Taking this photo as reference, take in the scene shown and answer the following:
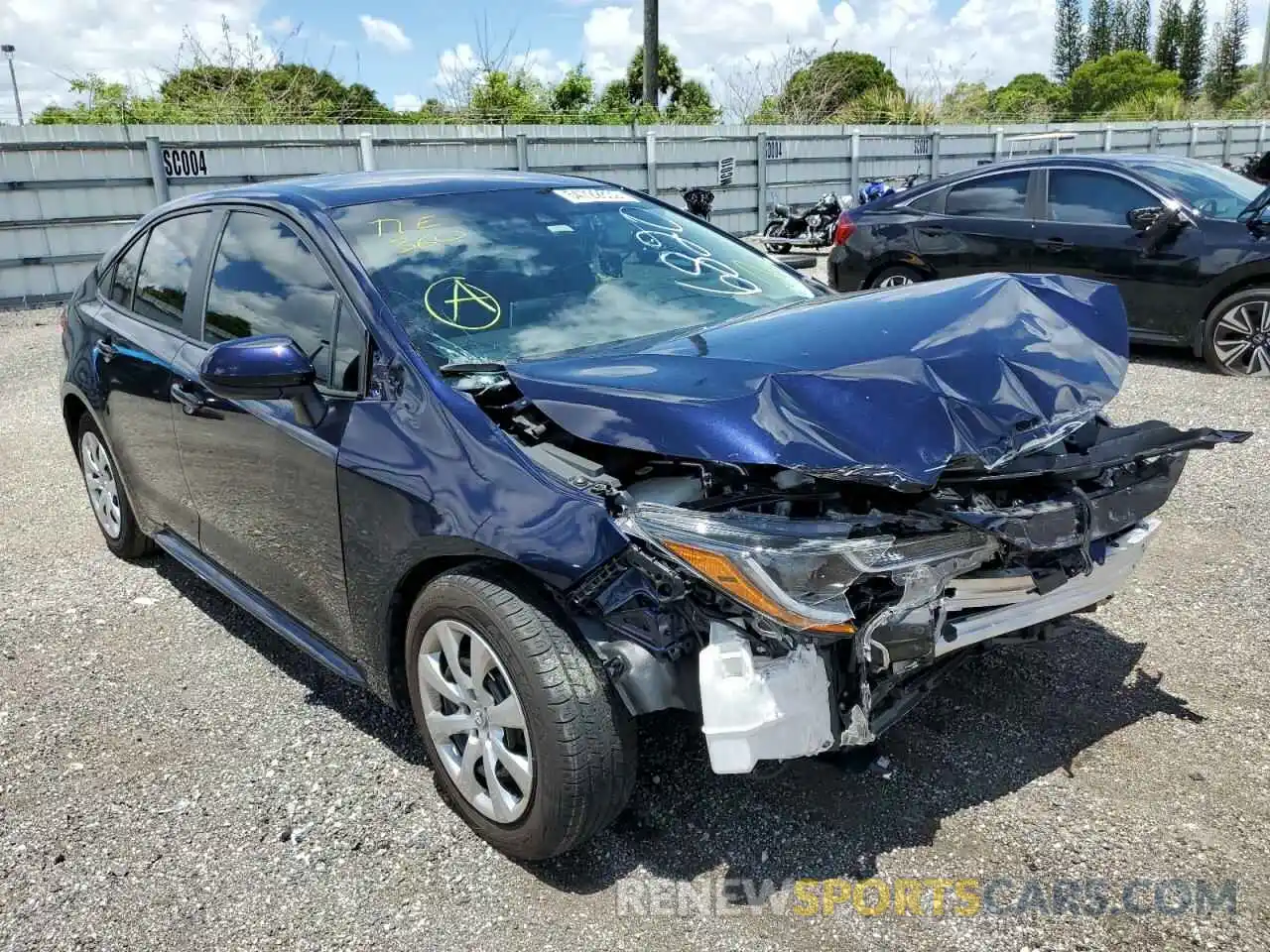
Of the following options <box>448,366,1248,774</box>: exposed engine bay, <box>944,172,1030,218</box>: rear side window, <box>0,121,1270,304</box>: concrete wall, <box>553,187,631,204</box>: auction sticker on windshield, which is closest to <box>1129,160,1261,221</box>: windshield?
<box>944,172,1030,218</box>: rear side window

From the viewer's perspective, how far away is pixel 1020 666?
136 inches

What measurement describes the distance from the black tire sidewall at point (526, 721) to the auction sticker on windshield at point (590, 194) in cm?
174

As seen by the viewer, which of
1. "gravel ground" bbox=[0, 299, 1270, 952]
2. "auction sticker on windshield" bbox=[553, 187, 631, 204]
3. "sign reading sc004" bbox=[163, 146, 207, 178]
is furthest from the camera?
"sign reading sc004" bbox=[163, 146, 207, 178]

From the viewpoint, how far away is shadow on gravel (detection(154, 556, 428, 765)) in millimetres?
3258

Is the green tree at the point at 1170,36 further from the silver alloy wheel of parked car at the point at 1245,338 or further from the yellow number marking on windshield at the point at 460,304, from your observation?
the yellow number marking on windshield at the point at 460,304

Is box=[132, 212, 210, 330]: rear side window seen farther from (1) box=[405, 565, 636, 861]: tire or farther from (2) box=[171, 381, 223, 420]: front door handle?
(1) box=[405, 565, 636, 861]: tire

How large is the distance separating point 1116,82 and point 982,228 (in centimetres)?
5308

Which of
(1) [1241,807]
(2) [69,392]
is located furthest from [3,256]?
(1) [1241,807]

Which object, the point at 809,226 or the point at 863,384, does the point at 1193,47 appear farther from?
the point at 863,384

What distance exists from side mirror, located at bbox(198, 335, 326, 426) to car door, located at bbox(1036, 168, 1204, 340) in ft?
21.4

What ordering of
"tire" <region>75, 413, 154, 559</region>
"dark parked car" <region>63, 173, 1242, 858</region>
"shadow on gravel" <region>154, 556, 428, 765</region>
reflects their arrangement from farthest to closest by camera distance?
1. "tire" <region>75, 413, 154, 559</region>
2. "shadow on gravel" <region>154, 556, 428, 765</region>
3. "dark parked car" <region>63, 173, 1242, 858</region>

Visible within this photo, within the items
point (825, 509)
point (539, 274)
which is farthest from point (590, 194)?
point (825, 509)

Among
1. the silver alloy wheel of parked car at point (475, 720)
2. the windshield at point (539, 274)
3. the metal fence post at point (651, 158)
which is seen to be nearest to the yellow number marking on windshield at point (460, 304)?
the windshield at point (539, 274)

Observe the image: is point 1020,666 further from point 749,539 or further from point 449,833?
point 449,833
